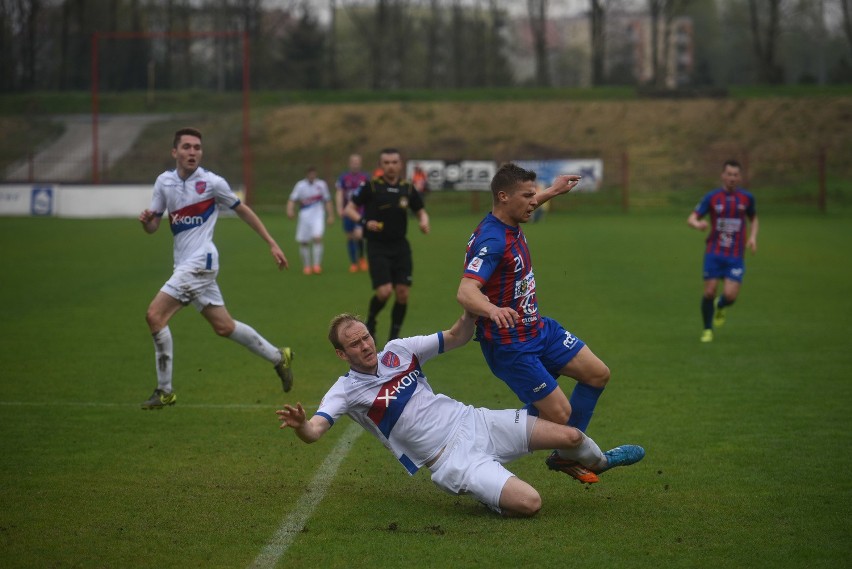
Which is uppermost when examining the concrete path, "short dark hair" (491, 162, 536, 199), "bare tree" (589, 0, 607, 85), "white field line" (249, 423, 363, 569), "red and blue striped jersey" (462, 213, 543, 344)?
"bare tree" (589, 0, 607, 85)

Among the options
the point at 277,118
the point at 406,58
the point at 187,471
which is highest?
the point at 406,58

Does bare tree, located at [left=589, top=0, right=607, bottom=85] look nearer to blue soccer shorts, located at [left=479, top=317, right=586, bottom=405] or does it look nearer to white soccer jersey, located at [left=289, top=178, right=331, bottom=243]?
white soccer jersey, located at [left=289, top=178, right=331, bottom=243]

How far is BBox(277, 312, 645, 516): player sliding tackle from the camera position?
599 centimetres

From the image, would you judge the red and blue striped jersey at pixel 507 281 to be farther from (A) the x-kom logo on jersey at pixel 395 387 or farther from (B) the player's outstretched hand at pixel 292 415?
(B) the player's outstretched hand at pixel 292 415

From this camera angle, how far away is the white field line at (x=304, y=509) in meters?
5.35

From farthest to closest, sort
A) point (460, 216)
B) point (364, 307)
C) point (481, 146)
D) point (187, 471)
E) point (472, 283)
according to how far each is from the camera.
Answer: point (481, 146), point (460, 216), point (364, 307), point (187, 471), point (472, 283)

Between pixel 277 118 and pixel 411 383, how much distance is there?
51.1m

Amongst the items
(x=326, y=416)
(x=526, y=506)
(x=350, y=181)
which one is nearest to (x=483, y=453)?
(x=526, y=506)

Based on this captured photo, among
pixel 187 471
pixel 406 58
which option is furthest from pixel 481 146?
pixel 187 471

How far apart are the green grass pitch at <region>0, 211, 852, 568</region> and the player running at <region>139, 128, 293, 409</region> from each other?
1.89 ft

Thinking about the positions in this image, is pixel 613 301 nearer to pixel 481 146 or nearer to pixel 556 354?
pixel 556 354

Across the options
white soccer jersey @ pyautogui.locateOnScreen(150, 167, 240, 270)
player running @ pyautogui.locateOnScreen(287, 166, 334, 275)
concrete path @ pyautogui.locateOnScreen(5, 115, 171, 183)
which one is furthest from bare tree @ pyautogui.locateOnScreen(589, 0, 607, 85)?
white soccer jersey @ pyautogui.locateOnScreen(150, 167, 240, 270)

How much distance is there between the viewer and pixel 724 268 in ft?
42.8

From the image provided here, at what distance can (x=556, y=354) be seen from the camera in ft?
21.2
